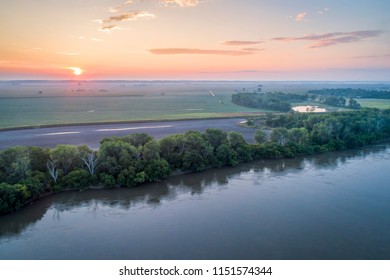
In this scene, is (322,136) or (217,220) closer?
(217,220)

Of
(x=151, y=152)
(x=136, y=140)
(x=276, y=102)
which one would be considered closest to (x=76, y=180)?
(x=151, y=152)

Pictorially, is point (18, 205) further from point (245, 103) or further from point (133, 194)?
point (245, 103)

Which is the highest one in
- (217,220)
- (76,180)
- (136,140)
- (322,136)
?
(136,140)

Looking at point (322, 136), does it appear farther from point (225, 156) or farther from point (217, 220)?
point (217, 220)

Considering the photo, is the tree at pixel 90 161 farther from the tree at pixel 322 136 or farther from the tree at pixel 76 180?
the tree at pixel 322 136

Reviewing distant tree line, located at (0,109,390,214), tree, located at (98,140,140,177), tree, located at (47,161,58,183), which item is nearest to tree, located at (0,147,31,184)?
distant tree line, located at (0,109,390,214)

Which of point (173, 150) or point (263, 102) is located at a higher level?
point (263, 102)
